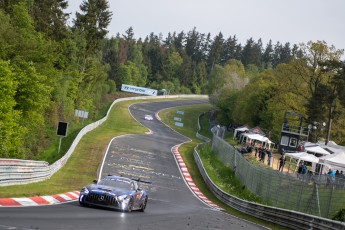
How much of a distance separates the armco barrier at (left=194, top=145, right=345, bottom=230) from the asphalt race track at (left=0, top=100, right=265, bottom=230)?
5.24ft

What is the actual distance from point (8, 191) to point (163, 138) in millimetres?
55874

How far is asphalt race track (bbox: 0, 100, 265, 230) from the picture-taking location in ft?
47.8

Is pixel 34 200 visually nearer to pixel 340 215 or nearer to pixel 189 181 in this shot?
pixel 340 215

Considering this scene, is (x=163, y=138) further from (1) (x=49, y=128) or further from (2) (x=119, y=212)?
(2) (x=119, y=212)

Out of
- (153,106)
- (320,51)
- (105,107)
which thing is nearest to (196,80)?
(153,106)

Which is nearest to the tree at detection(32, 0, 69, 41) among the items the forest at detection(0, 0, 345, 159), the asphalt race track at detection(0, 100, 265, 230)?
the forest at detection(0, 0, 345, 159)

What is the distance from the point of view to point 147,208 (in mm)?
24672

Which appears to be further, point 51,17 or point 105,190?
point 51,17

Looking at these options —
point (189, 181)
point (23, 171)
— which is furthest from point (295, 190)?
point (189, 181)

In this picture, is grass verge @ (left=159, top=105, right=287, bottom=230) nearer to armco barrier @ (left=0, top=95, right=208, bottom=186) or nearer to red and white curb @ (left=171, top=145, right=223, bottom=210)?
red and white curb @ (left=171, top=145, right=223, bottom=210)

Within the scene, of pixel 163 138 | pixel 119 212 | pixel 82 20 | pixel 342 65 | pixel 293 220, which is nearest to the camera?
pixel 119 212

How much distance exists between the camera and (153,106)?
12781 cm

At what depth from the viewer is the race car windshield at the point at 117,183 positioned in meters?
21.0

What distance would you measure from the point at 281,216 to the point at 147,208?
610cm
